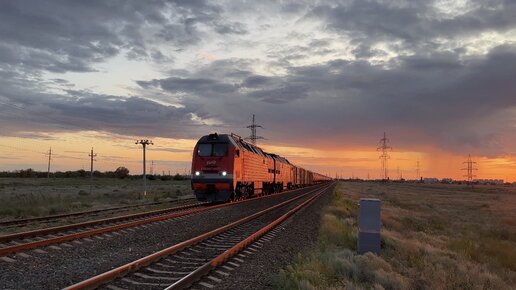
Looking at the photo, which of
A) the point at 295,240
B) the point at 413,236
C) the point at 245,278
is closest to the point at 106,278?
the point at 245,278

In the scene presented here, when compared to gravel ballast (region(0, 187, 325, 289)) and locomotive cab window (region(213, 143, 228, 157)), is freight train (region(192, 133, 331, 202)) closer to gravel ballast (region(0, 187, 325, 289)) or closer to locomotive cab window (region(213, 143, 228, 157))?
locomotive cab window (region(213, 143, 228, 157))

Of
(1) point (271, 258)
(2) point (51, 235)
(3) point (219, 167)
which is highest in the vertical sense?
(3) point (219, 167)

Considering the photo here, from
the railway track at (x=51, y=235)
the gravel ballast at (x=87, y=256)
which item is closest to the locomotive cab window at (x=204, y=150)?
the railway track at (x=51, y=235)

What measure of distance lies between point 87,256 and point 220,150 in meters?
17.5

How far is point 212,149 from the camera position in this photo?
28.2 metres

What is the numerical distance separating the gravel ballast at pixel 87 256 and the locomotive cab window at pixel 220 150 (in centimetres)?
1110

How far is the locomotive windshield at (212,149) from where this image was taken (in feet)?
91.1

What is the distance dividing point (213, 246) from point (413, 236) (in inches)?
381

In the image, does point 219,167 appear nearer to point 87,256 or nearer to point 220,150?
point 220,150

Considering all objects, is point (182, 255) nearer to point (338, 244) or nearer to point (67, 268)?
point (67, 268)

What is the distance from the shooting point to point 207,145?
28.5 meters

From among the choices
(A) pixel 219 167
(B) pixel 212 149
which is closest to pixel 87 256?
(A) pixel 219 167

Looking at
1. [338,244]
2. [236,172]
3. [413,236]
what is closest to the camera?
[338,244]

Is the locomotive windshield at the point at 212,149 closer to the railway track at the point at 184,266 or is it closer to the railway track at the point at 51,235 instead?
the railway track at the point at 51,235
